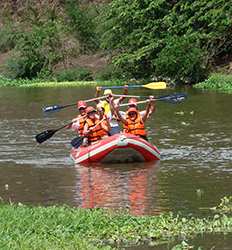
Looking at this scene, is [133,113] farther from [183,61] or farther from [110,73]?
[110,73]

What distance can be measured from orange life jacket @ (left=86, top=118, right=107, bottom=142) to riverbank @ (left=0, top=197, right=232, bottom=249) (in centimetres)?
642

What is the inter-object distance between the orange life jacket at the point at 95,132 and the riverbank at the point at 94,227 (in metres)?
6.42

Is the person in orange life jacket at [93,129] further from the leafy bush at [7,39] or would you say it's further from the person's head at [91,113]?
the leafy bush at [7,39]

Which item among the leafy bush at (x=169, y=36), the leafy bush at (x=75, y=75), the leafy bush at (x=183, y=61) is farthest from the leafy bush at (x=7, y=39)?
the leafy bush at (x=183, y=61)

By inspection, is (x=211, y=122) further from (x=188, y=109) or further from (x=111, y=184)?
(x=111, y=184)

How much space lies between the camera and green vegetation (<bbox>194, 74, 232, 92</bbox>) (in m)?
34.6

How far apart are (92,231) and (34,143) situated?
1003 centimetres

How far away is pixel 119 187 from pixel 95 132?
3.79 metres

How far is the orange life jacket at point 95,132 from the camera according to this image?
55.6 ft

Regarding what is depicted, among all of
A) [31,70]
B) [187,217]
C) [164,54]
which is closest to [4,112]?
[164,54]

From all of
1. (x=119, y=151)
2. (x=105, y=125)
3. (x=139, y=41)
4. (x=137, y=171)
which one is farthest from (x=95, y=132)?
(x=139, y=41)

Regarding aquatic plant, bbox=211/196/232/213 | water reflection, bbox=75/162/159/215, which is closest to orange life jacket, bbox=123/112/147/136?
water reflection, bbox=75/162/159/215

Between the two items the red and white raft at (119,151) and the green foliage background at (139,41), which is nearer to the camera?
the red and white raft at (119,151)

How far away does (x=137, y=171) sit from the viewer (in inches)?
601
